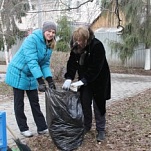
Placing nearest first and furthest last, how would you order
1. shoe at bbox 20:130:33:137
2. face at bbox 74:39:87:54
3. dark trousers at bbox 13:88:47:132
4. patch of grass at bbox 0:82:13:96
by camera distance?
face at bbox 74:39:87:54, dark trousers at bbox 13:88:47:132, shoe at bbox 20:130:33:137, patch of grass at bbox 0:82:13:96

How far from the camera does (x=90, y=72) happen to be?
4348 millimetres

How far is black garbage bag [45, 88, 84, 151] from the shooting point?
4.22 meters

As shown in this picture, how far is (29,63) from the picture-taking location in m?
4.48

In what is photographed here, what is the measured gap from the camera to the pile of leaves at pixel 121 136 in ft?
Result: 14.6

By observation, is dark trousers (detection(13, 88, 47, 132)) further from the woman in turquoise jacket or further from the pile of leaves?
the pile of leaves

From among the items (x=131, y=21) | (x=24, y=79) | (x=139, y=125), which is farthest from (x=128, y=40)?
(x=24, y=79)

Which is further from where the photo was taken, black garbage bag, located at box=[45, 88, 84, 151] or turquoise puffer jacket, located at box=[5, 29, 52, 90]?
turquoise puffer jacket, located at box=[5, 29, 52, 90]

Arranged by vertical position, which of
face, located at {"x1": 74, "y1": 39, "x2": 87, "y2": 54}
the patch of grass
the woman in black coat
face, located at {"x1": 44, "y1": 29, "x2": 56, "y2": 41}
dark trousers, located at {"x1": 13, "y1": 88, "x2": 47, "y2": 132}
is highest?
face, located at {"x1": 44, "y1": 29, "x2": 56, "y2": 41}

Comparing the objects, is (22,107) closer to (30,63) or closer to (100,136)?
(30,63)

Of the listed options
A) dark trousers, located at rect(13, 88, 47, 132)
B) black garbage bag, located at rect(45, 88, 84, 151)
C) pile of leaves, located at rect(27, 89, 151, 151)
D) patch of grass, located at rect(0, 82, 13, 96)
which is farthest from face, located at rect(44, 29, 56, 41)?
patch of grass, located at rect(0, 82, 13, 96)

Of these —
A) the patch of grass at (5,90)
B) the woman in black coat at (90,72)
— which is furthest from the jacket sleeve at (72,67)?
the patch of grass at (5,90)

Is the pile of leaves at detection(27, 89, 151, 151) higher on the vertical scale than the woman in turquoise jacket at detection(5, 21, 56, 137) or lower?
lower

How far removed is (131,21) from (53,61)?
17.6ft

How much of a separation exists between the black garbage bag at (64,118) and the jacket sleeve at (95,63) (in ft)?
1.00
